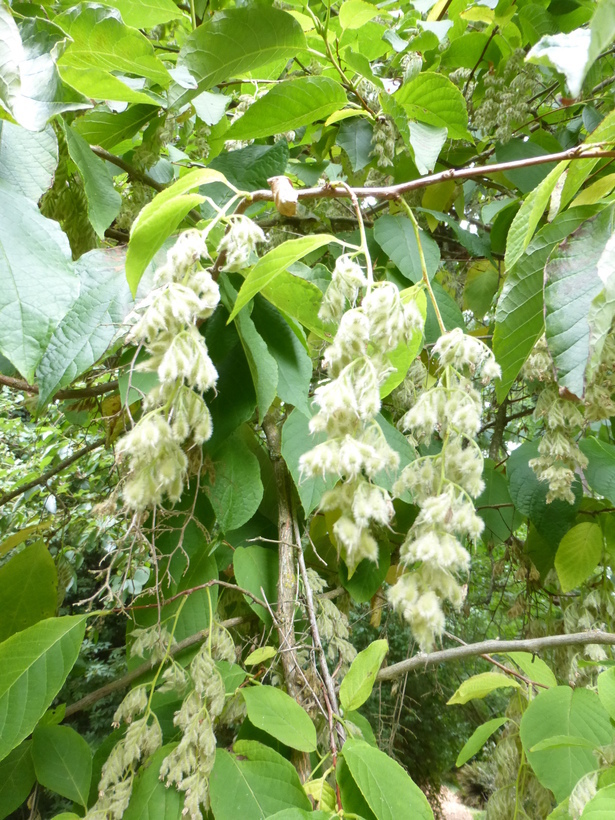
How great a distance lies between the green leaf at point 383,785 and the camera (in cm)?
61

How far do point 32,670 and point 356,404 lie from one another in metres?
0.64

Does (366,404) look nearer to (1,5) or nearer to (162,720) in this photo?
(1,5)

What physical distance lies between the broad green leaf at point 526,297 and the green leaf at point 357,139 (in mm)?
579

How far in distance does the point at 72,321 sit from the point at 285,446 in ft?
1.11

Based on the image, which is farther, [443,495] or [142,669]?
[142,669]

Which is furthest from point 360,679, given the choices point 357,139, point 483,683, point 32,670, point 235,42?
point 357,139

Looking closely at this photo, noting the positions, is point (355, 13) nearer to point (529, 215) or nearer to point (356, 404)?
point (529, 215)

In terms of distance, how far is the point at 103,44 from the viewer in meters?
0.74

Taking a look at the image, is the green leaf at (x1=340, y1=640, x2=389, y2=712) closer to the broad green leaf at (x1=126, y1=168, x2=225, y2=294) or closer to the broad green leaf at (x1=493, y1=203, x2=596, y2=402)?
the broad green leaf at (x1=493, y1=203, x2=596, y2=402)

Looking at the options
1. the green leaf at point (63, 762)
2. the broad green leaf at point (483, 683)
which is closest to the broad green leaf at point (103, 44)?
the green leaf at point (63, 762)

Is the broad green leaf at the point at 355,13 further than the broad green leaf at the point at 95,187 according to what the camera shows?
Yes

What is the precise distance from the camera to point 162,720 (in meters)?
0.85

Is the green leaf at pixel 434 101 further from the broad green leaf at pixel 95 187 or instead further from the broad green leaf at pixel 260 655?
the broad green leaf at pixel 260 655

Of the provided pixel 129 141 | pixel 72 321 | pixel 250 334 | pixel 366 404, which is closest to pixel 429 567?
pixel 366 404
